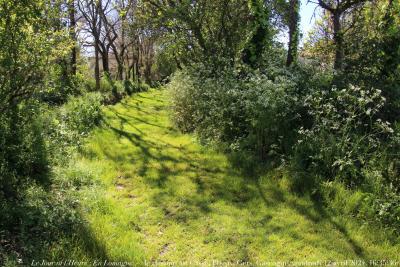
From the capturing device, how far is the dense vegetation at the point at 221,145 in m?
4.34

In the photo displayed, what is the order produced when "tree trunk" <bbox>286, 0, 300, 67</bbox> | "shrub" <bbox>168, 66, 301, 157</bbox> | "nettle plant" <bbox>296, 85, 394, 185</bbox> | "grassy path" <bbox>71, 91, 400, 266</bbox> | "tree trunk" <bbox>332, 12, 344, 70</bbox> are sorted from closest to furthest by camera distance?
"grassy path" <bbox>71, 91, 400, 266</bbox> → "nettle plant" <bbox>296, 85, 394, 185</bbox> → "shrub" <bbox>168, 66, 301, 157</bbox> → "tree trunk" <bbox>332, 12, 344, 70</bbox> → "tree trunk" <bbox>286, 0, 300, 67</bbox>

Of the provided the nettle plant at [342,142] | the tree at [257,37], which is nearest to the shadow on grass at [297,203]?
the nettle plant at [342,142]

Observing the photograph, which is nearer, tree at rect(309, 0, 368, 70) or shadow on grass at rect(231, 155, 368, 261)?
shadow on grass at rect(231, 155, 368, 261)

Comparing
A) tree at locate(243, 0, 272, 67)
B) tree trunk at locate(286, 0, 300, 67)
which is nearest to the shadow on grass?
tree trunk at locate(286, 0, 300, 67)

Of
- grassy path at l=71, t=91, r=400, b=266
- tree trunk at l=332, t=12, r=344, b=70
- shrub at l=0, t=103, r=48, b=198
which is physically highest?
tree trunk at l=332, t=12, r=344, b=70

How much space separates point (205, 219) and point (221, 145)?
108 inches

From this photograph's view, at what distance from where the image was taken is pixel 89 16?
68.3 feet

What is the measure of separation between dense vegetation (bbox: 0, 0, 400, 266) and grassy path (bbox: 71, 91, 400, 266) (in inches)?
1.3

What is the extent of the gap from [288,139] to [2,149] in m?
4.71

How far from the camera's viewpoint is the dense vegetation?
4.34 meters

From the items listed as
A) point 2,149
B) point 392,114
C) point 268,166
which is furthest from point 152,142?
point 392,114

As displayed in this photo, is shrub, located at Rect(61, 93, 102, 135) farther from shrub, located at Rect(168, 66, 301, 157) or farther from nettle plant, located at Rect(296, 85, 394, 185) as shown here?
nettle plant, located at Rect(296, 85, 394, 185)

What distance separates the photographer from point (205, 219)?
16.0 feet

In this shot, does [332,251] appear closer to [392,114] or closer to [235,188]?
[235,188]
